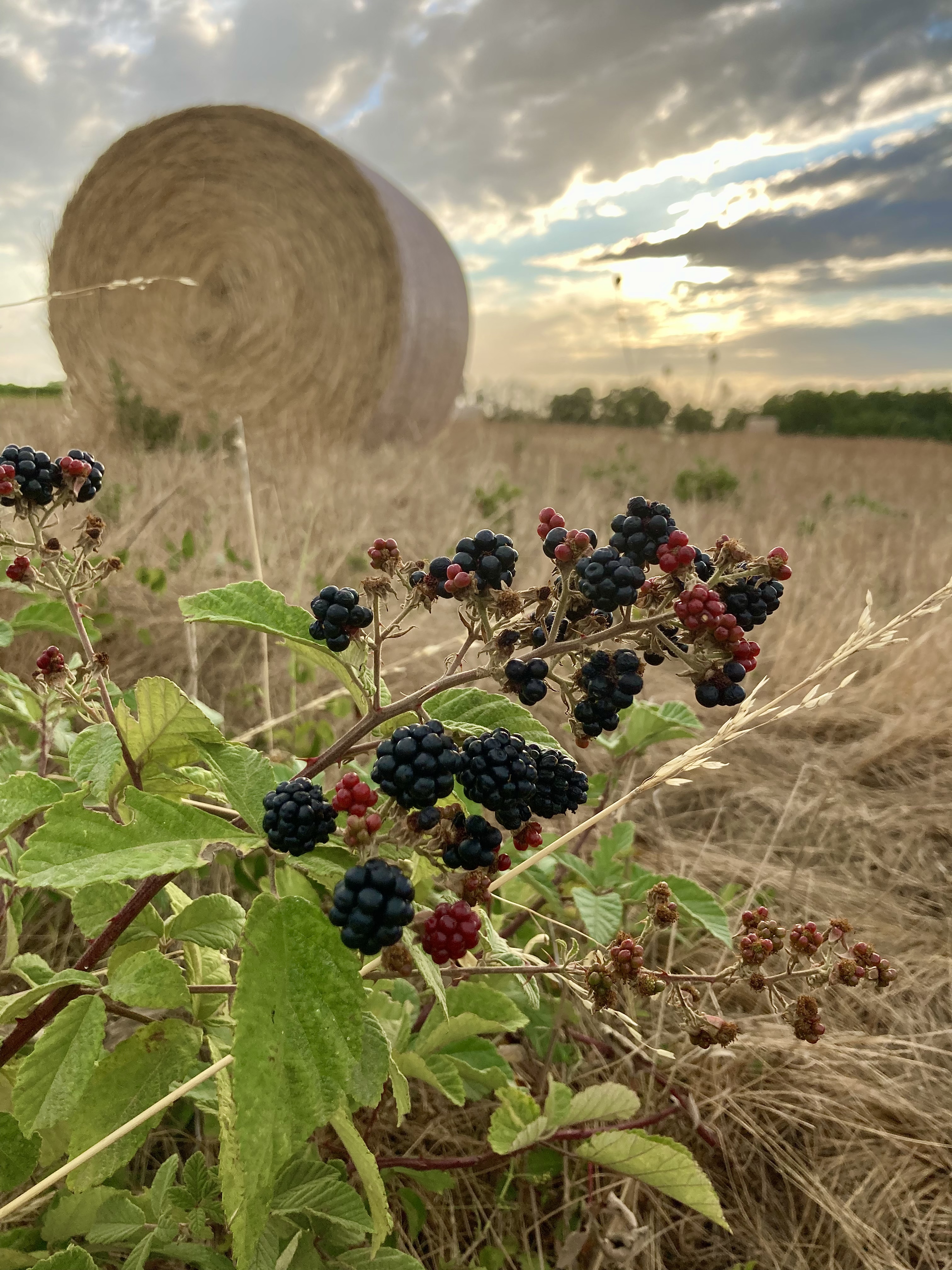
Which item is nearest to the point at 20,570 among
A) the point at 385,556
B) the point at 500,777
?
the point at 385,556

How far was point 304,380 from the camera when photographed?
8.62m

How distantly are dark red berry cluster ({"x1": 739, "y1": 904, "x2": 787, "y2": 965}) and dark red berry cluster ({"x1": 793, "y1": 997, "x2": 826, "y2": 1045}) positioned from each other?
71 millimetres

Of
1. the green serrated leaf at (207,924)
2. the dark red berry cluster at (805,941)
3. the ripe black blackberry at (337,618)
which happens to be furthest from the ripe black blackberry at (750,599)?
the green serrated leaf at (207,924)

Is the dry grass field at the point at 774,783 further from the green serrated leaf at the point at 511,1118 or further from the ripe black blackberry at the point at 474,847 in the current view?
the ripe black blackberry at the point at 474,847

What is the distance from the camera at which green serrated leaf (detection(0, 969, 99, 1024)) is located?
93 centimetres

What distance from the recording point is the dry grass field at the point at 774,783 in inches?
61.6

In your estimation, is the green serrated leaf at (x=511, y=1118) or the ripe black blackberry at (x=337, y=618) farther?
the green serrated leaf at (x=511, y=1118)

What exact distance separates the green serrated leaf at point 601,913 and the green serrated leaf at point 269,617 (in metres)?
0.70

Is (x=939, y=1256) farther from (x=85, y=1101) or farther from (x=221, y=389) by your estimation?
(x=221, y=389)

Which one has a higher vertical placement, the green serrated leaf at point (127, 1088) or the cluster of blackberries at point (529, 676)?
the cluster of blackberries at point (529, 676)

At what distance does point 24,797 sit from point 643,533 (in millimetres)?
743

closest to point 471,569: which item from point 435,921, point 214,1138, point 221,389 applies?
point 435,921

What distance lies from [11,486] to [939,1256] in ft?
6.39

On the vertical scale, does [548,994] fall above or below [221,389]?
below
